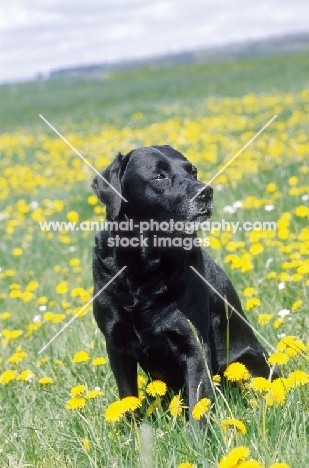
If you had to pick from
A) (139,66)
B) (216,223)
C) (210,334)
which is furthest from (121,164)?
(139,66)

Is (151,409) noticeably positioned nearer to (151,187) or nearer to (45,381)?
(45,381)

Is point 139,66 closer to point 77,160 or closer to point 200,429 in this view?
point 77,160

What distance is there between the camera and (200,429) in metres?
2.38

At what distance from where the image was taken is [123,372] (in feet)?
9.34

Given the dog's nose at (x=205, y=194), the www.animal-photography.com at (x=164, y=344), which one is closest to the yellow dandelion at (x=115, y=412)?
the www.animal-photography.com at (x=164, y=344)

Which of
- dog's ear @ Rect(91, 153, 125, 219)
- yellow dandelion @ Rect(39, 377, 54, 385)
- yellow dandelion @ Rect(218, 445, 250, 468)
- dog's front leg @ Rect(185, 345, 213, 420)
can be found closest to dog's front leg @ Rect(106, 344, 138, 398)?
dog's front leg @ Rect(185, 345, 213, 420)

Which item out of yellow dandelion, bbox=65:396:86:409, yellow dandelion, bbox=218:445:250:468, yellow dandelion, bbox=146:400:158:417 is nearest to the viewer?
yellow dandelion, bbox=218:445:250:468

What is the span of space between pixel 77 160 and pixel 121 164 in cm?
798

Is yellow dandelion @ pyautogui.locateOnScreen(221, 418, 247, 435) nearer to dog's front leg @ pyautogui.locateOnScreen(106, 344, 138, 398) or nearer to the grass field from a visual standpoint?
the grass field

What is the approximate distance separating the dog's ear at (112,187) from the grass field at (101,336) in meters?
0.72

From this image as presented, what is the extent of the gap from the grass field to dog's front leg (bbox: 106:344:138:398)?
123 mm

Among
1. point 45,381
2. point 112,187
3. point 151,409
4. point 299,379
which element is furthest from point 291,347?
→ point 45,381

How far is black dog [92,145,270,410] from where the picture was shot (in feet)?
8.93

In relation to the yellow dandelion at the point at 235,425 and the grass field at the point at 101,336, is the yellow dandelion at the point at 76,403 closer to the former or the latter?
the grass field at the point at 101,336
